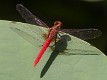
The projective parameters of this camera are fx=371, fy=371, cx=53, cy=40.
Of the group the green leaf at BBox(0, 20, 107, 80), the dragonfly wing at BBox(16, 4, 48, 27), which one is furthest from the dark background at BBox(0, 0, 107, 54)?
the green leaf at BBox(0, 20, 107, 80)

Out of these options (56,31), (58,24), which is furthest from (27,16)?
(56,31)

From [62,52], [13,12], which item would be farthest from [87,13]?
[62,52]

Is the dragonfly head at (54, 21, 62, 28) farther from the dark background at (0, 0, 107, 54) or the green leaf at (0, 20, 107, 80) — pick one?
the green leaf at (0, 20, 107, 80)

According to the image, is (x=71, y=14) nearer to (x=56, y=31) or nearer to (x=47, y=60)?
(x=56, y=31)

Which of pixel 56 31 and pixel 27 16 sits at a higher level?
pixel 56 31

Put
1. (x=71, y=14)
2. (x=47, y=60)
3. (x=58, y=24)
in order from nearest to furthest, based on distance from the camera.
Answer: (x=47, y=60), (x=58, y=24), (x=71, y=14)
